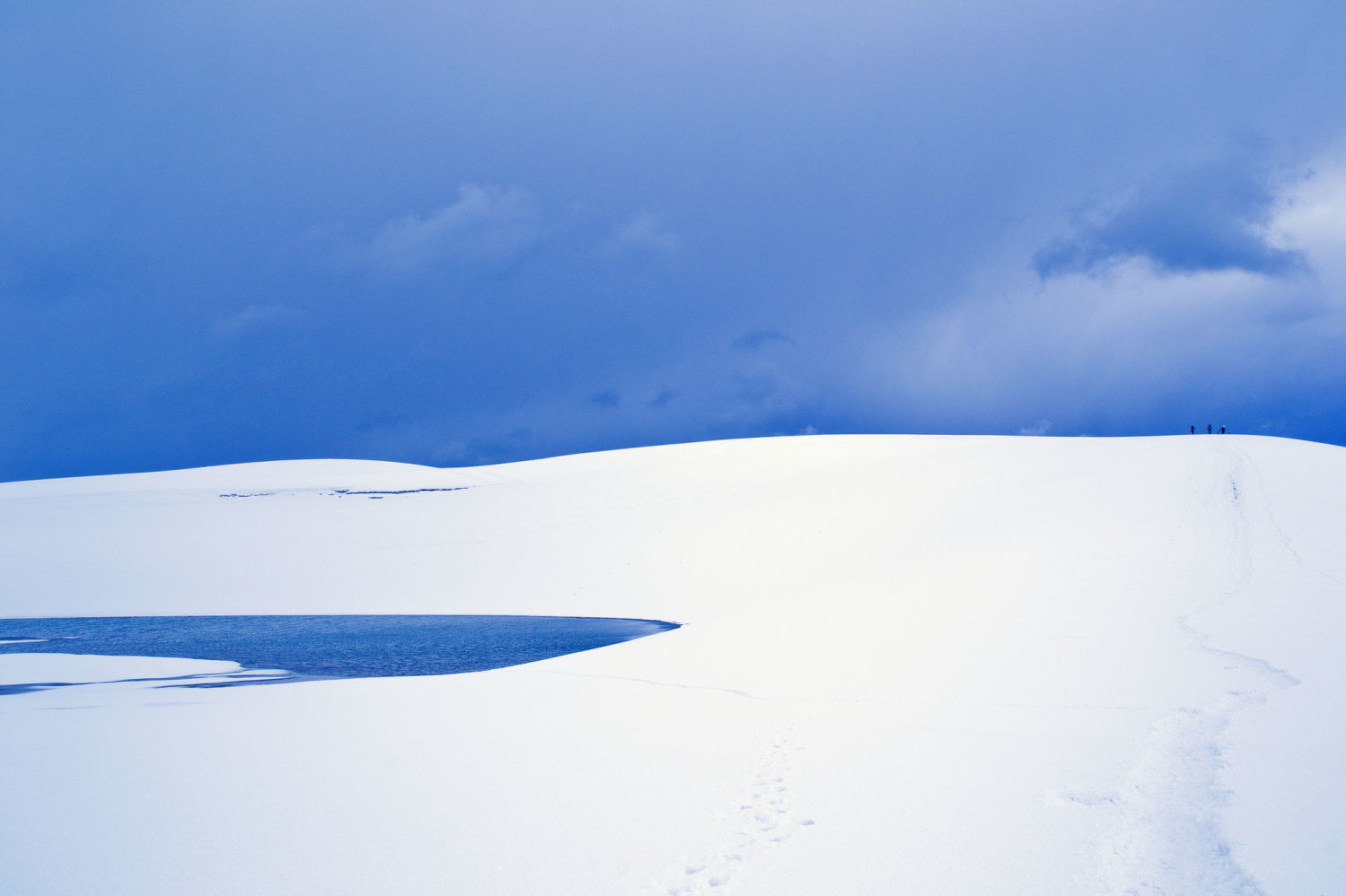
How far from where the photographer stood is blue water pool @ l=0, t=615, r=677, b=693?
30.6 ft

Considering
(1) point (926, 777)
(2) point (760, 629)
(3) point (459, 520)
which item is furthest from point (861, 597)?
(3) point (459, 520)

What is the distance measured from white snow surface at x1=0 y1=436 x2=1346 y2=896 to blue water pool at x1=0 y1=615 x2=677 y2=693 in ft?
2.92

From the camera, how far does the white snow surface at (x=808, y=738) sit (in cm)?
354

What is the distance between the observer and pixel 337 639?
37.4 feet

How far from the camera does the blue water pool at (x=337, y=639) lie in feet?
30.6

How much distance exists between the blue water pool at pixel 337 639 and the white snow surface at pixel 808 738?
89 centimetres

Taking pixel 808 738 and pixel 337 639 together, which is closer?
pixel 808 738

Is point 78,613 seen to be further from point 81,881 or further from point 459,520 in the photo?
point 81,881

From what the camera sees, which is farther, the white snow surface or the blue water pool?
the blue water pool

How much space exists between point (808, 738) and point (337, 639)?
8427 mm

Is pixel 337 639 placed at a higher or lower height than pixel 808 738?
higher

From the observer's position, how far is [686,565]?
49.9ft

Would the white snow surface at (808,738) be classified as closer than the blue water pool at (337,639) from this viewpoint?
Yes

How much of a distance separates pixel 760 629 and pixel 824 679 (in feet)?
7.99
